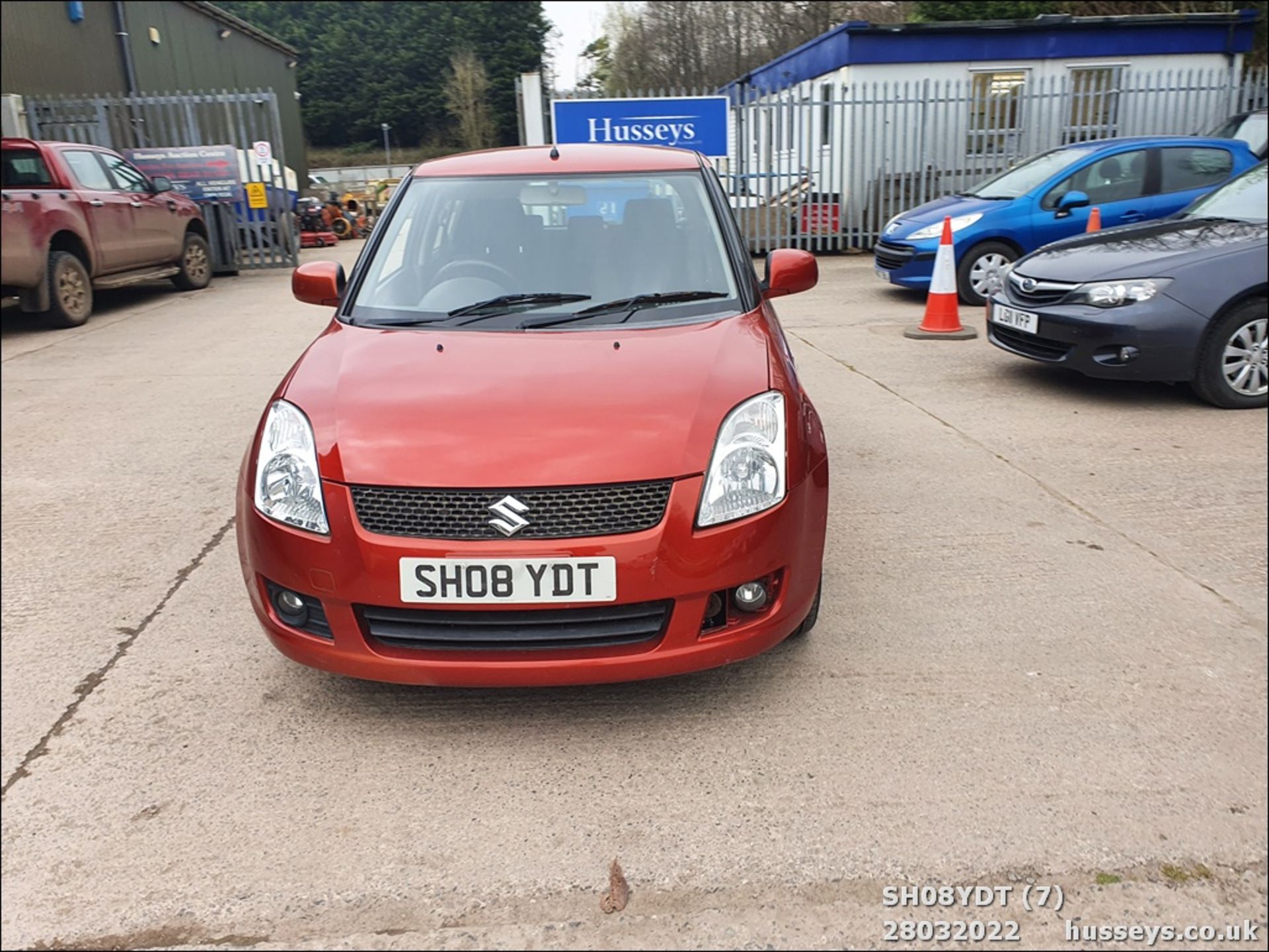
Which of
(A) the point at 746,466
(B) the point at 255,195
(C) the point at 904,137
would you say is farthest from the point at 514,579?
(C) the point at 904,137

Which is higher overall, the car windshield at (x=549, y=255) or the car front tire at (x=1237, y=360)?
the car windshield at (x=549, y=255)

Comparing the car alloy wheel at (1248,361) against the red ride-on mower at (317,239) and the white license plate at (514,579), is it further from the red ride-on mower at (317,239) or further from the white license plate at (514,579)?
the red ride-on mower at (317,239)

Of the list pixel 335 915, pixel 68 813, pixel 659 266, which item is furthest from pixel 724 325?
pixel 68 813

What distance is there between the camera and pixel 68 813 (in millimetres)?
2352

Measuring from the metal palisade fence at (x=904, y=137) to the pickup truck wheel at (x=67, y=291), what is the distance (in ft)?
27.9

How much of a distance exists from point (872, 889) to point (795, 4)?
154 feet

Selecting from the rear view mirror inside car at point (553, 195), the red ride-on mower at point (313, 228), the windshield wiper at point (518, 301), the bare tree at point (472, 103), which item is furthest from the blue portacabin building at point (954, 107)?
the bare tree at point (472, 103)

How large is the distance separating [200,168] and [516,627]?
13.6 metres

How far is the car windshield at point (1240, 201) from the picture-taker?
5926 millimetres

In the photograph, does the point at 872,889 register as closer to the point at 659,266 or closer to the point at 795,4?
the point at 659,266

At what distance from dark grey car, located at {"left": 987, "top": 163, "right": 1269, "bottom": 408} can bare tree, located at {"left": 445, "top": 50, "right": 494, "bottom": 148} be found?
150ft

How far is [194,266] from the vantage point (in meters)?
12.6

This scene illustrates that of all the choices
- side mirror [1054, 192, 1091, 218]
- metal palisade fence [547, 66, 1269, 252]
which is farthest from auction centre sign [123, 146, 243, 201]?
side mirror [1054, 192, 1091, 218]

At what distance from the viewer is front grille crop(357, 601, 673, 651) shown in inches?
97.7
